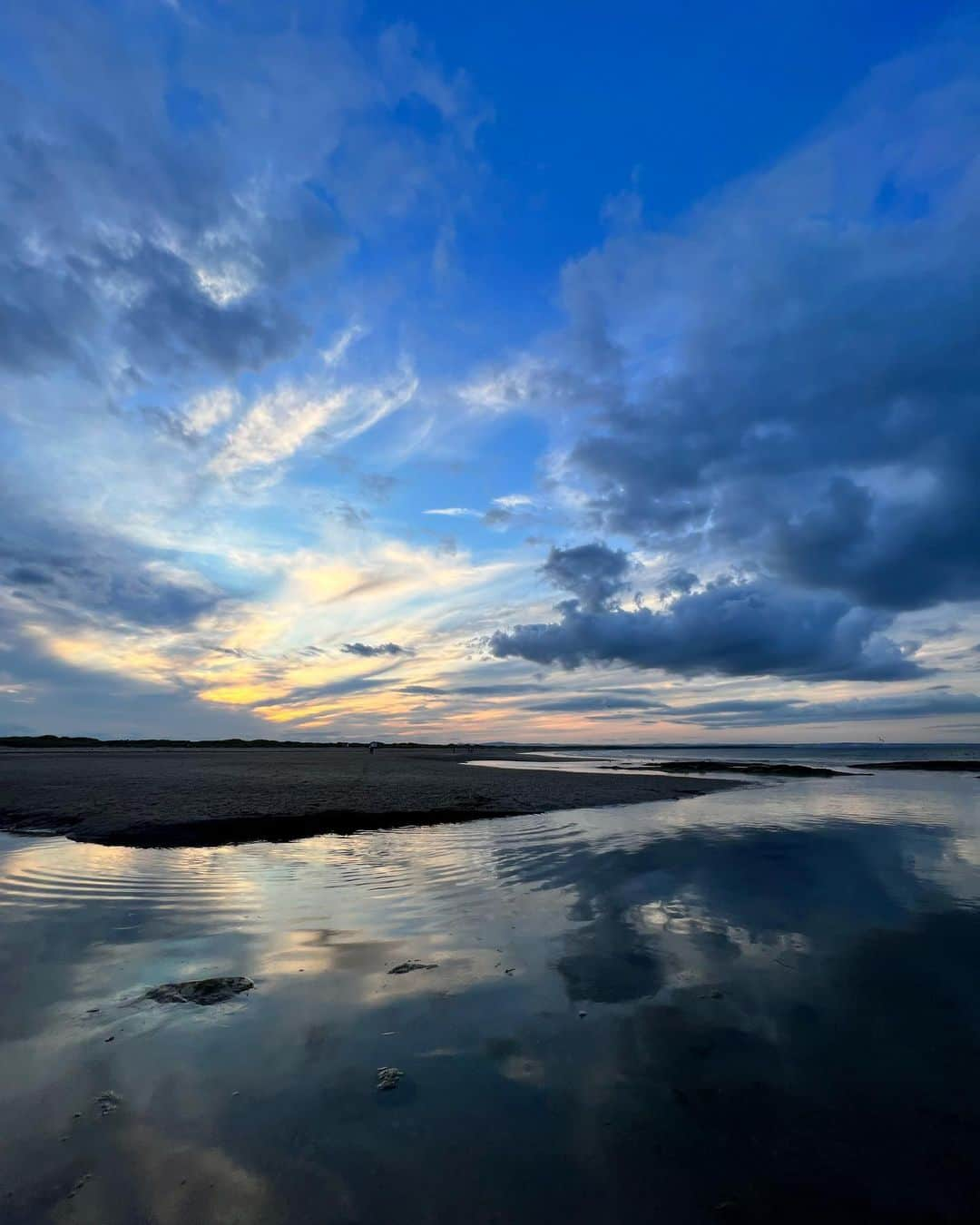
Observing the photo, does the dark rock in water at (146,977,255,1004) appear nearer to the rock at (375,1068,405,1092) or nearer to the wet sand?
the rock at (375,1068,405,1092)

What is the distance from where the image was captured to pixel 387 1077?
20.2 feet

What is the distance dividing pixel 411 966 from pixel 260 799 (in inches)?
847

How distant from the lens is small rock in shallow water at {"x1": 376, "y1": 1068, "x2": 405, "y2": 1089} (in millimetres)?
6020

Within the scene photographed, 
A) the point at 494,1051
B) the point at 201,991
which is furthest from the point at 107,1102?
the point at 494,1051

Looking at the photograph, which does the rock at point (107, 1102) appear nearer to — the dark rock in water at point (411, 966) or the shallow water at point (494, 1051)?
the shallow water at point (494, 1051)

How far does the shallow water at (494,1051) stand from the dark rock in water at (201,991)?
0.64ft

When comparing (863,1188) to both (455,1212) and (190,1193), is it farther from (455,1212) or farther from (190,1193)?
(190,1193)

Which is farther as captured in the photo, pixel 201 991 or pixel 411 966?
pixel 411 966

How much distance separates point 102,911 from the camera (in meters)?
11.5

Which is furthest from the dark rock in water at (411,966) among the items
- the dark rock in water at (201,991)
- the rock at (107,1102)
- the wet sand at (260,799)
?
the wet sand at (260,799)

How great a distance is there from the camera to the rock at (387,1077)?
600 centimetres

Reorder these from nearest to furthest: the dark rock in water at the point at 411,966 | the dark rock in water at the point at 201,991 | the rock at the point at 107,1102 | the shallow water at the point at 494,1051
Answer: the shallow water at the point at 494,1051, the rock at the point at 107,1102, the dark rock in water at the point at 201,991, the dark rock in water at the point at 411,966

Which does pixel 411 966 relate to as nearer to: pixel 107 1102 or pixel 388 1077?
pixel 388 1077

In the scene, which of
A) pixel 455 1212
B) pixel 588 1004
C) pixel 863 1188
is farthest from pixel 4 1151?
pixel 863 1188
